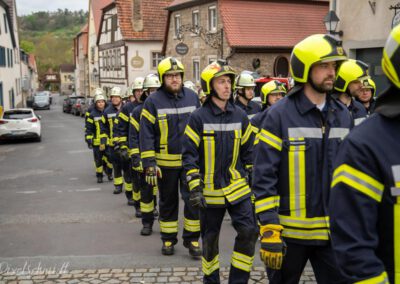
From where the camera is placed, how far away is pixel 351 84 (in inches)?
258

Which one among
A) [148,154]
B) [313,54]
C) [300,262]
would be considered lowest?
[300,262]

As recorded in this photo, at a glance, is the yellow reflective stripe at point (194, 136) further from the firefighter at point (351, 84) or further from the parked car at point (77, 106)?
the parked car at point (77, 106)

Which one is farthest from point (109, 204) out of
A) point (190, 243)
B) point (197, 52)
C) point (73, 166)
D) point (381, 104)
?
point (197, 52)

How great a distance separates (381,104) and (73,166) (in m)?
13.8

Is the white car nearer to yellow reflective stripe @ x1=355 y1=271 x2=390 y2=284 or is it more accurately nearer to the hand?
the hand

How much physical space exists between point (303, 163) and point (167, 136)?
3.16m

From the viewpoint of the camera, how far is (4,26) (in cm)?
4103

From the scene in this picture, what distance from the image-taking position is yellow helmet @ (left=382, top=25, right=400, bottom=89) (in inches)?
83.3

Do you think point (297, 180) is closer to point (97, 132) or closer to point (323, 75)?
point (323, 75)

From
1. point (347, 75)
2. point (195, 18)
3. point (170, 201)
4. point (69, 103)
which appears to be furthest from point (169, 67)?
point (69, 103)

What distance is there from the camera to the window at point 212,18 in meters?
29.4

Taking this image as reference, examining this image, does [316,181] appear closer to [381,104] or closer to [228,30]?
[381,104]

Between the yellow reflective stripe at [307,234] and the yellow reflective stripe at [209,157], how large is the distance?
5.19 feet

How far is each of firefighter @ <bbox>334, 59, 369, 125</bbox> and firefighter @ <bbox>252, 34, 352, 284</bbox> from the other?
2644mm
